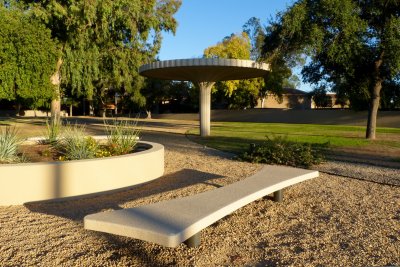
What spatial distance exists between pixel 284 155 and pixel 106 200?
5397 mm

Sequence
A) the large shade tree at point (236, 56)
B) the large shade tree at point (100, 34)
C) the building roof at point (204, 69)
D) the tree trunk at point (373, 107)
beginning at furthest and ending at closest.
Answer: the large shade tree at point (236, 56)
the large shade tree at point (100, 34)
the tree trunk at point (373, 107)
the building roof at point (204, 69)

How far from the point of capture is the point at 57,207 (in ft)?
19.7

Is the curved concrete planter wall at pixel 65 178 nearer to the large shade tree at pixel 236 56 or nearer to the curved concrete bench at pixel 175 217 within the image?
the curved concrete bench at pixel 175 217

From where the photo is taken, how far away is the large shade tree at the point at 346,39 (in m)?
15.1

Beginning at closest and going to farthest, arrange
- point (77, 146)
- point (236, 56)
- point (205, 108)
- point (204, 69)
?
point (77, 146)
point (204, 69)
point (205, 108)
point (236, 56)

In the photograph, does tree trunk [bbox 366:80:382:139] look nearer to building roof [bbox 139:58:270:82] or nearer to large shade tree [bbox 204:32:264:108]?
building roof [bbox 139:58:270:82]

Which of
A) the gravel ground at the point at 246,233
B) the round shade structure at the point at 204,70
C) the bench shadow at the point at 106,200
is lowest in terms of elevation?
the bench shadow at the point at 106,200

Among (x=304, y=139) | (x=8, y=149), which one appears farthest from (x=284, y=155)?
(x=304, y=139)

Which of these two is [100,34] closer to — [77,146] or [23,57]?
[23,57]

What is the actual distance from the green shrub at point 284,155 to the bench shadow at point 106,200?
2.57 metres

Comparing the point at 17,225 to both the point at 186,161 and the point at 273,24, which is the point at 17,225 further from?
the point at 273,24

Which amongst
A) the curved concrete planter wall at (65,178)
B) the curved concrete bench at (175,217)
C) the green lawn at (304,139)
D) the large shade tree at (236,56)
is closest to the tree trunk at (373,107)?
the green lawn at (304,139)

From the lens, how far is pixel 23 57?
18406mm

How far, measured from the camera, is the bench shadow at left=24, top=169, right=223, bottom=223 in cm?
580
